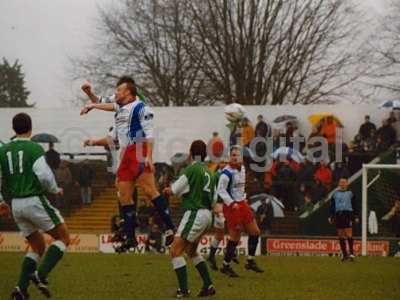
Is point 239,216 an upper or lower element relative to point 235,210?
lower

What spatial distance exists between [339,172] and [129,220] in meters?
17.4

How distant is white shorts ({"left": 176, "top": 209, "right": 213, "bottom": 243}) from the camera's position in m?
13.8

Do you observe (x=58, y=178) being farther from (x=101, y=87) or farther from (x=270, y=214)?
(x=101, y=87)

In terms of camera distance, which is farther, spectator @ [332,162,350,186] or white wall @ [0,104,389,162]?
white wall @ [0,104,389,162]

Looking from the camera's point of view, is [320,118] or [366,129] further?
[320,118]

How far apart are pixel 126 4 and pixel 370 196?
2875cm

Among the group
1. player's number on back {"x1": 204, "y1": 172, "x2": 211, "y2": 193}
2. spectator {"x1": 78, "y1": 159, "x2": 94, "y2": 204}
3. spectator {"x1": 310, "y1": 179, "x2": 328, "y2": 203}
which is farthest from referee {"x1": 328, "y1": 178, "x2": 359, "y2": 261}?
spectator {"x1": 78, "y1": 159, "x2": 94, "y2": 204}

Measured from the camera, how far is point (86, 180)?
1369 inches

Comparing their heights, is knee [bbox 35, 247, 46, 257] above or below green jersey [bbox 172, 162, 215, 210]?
below

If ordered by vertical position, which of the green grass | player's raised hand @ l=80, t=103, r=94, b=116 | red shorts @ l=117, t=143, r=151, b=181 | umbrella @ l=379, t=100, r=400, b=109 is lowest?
the green grass

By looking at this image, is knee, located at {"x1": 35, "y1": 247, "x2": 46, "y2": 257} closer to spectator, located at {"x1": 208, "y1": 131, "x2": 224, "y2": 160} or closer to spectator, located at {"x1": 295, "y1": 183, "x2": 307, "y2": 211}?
spectator, located at {"x1": 208, "y1": 131, "x2": 224, "y2": 160}

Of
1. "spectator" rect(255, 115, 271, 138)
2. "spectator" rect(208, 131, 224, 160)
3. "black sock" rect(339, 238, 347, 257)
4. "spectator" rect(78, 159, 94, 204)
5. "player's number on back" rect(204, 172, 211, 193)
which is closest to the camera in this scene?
"player's number on back" rect(204, 172, 211, 193)

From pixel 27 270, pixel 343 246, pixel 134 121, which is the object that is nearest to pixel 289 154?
pixel 343 246

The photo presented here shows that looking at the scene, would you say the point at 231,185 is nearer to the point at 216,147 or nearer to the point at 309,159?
the point at 216,147
